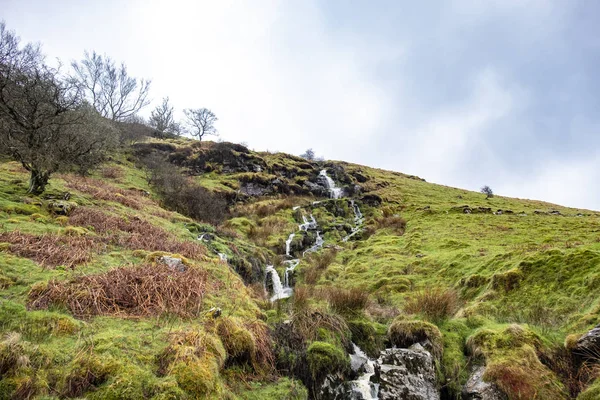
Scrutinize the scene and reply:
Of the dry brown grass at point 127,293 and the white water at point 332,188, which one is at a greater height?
the white water at point 332,188

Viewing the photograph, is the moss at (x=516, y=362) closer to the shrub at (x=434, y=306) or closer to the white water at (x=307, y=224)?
the shrub at (x=434, y=306)

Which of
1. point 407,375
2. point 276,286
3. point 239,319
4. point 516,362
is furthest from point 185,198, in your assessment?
point 516,362

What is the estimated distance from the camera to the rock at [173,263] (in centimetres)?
877

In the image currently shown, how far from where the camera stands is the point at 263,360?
5996 mm

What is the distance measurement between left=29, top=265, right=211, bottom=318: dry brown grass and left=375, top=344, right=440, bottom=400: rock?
417cm

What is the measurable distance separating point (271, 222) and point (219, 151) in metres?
21.6

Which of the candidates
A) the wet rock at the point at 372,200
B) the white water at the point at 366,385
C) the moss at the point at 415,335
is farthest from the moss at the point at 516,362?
the wet rock at the point at 372,200

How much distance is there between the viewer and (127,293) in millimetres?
6656

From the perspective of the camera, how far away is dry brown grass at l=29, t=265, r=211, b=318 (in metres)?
5.88

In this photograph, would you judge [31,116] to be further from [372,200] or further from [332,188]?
[332,188]

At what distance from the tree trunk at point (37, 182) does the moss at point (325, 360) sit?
1437 centimetres

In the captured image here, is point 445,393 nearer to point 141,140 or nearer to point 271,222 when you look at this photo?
point 271,222

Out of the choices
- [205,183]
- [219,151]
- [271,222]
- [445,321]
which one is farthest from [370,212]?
[445,321]

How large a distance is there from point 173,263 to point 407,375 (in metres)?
6.60
